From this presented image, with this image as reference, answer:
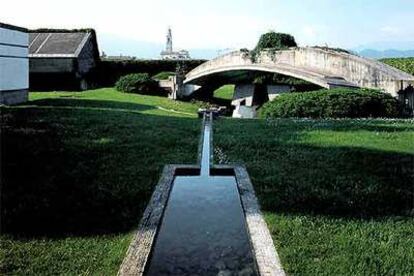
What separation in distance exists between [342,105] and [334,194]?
508 inches

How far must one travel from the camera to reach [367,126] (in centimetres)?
1522

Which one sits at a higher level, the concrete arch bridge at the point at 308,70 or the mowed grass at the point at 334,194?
the concrete arch bridge at the point at 308,70

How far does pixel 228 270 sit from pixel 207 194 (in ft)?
10.0

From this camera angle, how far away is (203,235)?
5992 mm

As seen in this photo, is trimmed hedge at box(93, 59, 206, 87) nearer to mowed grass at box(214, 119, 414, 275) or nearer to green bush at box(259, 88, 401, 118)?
green bush at box(259, 88, 401, 118)

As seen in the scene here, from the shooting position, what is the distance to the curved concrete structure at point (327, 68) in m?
21.4

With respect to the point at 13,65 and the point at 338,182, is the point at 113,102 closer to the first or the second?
the point at 13,65

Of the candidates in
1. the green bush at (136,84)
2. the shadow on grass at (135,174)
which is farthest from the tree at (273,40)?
the shadow on grass at (135,174)

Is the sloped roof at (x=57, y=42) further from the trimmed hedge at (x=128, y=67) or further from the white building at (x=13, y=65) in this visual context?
the white building at (x=13, y=65)

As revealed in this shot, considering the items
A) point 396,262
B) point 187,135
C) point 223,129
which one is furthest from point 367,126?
point 396,262

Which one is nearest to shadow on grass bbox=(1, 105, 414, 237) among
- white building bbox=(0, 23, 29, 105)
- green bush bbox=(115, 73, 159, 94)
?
white building bbox=(0, 23, 29, 105)

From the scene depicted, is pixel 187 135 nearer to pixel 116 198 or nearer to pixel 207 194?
pixel 207 194

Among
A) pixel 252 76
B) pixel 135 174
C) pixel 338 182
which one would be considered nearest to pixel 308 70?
pixel 252 76

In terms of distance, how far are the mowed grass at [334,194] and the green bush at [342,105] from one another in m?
5.81
